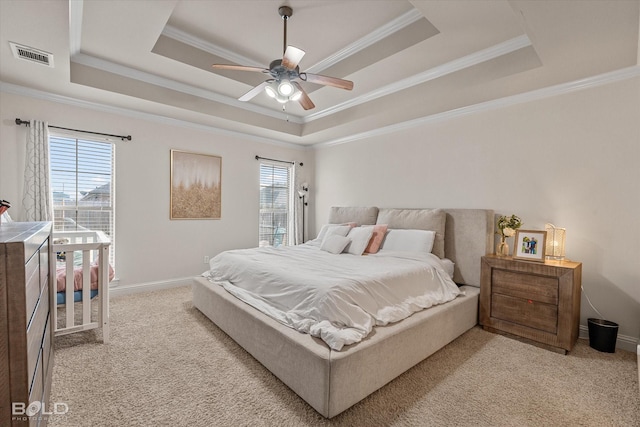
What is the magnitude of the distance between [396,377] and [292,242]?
3.81 metres

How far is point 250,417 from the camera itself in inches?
69.1

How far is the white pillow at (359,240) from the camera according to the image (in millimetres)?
3681

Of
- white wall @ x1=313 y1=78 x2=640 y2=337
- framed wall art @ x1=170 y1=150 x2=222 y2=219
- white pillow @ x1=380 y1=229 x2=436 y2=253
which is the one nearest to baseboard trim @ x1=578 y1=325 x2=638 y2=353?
Answer: white wall @ x1=313 y1=78 x2=640 y2=337

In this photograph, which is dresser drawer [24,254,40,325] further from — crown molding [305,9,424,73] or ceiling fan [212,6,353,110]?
crown molding [305,9,424,73]

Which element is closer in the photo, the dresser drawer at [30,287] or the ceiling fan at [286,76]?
the dresser drawer at [30,287]

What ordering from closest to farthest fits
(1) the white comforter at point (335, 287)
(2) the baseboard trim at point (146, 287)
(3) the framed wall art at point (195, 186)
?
(1) the white comforter at point (335, 287) → (2) the baseboard trim at point (146, 287) → (3) the framed wall art at point (195, 186)

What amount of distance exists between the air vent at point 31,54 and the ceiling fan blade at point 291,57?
2.09 meters

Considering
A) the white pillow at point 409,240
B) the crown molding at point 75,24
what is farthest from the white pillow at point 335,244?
the crown molding at point 75,24

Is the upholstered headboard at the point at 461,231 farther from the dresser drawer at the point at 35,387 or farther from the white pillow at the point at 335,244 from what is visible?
the dresser drawer at the point at 35,387

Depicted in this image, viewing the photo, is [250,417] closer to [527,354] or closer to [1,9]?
[527,354]

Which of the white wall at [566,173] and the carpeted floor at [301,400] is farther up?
the white wall at [566,173]

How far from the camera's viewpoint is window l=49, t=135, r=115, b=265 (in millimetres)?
3547

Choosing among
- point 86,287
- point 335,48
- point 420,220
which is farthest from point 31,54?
point 420,220

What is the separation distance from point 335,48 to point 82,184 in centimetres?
354
